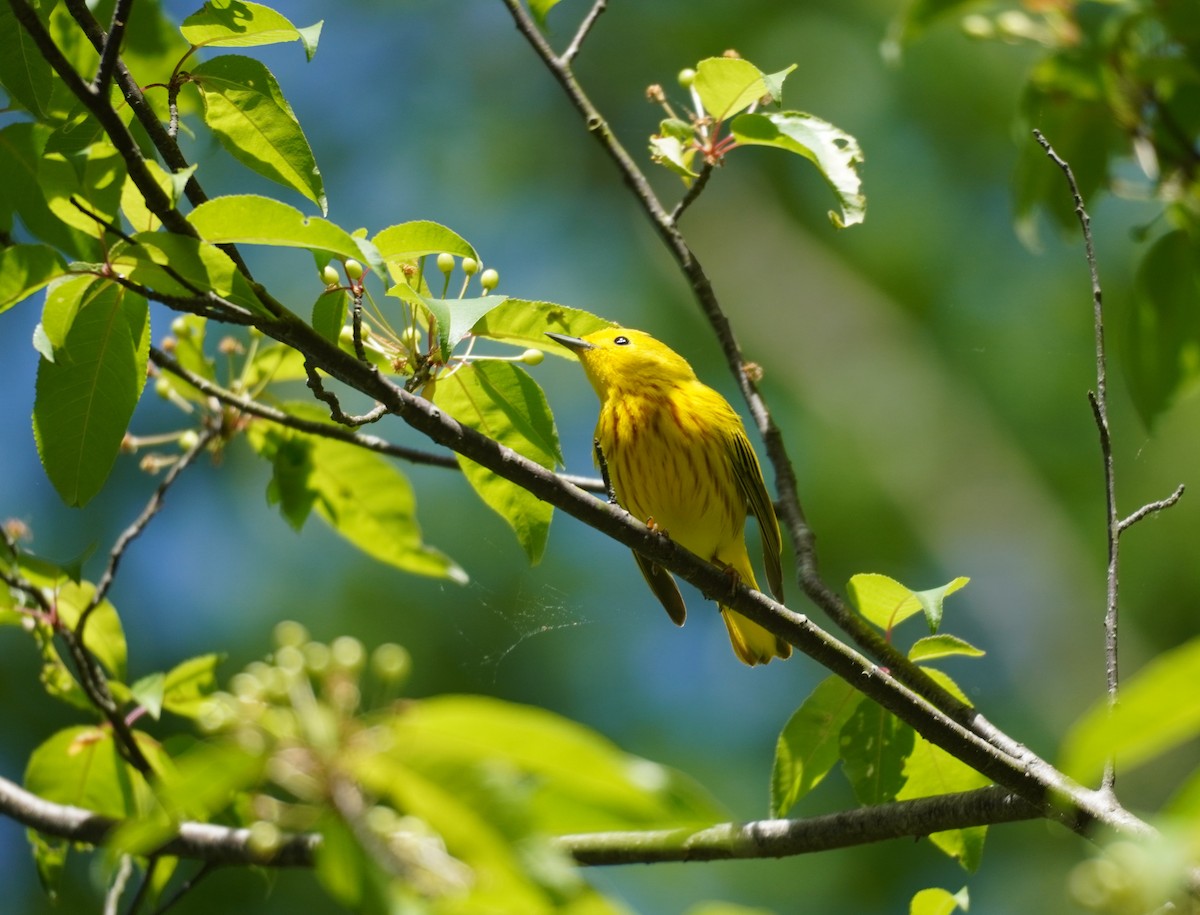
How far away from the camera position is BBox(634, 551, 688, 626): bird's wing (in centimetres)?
446

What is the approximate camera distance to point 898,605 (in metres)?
2.62

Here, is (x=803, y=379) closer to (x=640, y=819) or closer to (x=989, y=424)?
(x=989, y=424)

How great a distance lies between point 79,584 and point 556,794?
219 cm

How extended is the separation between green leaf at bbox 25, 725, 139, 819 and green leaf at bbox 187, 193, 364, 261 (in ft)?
5.05

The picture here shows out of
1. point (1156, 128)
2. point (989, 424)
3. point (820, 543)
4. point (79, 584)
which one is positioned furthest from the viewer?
point (989, 424)

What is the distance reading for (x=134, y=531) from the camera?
3.36 metres

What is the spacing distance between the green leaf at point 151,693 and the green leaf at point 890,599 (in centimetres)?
148

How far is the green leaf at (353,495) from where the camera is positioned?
3322 mm

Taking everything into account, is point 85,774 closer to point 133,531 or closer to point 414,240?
point 133,531

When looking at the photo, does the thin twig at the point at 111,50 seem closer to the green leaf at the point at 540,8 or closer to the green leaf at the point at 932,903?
the green leaf at the point at 540,8

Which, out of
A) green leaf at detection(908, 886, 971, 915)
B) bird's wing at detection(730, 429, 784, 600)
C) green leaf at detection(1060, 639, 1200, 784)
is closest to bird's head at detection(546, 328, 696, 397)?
bird's wing at detection(730, 429, 784, 600)

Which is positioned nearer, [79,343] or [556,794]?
[556,794]

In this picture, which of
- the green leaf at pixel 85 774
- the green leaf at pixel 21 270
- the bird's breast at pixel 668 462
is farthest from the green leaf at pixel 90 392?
the bird's breast at pixel 668 462

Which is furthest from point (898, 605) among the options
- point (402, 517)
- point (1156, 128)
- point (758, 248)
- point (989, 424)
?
point (758, 248)
